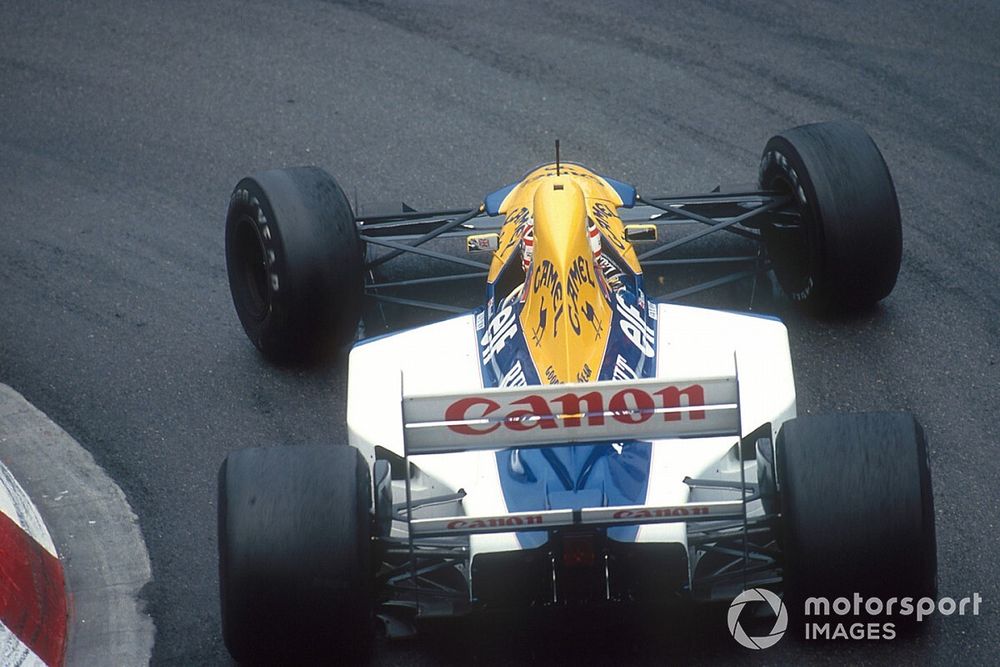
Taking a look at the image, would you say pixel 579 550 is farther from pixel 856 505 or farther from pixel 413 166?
pixel 413 166

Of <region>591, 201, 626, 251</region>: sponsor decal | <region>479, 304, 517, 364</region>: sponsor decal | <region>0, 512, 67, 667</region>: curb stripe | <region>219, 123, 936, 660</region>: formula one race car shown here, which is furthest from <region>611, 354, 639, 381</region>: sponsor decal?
<region>0, 512, 67, 667</region>: curb stripe

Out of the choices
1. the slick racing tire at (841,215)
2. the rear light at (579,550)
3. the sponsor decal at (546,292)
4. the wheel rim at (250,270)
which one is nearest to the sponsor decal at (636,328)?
the sponsor decal at (546,292)

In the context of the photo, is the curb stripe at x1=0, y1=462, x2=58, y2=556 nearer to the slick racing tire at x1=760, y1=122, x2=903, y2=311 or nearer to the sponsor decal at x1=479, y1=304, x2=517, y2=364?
the sponsor decal at x1=479, y1=304, x2=517, y2=364

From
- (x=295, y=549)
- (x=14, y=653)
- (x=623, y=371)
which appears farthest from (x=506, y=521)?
(x=14, y=653)

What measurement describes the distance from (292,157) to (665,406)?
522cm

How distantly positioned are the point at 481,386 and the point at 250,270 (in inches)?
79.2

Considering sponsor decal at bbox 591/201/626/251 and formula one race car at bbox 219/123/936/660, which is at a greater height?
sponsor decal at bbox 591/201/626/251

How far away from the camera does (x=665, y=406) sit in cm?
457

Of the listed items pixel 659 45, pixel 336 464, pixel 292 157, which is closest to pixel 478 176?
pixel 292 157

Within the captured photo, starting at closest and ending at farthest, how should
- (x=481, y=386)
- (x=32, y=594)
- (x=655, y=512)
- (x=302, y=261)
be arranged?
1. (x=655, y=512)
2. (x=32, y=594)
3. (x=481, y=386)
4. (x=302, y=261)

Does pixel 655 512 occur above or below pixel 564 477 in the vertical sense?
below

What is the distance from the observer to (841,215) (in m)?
6.82

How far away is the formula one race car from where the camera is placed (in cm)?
457

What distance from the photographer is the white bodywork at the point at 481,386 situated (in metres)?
5.12
